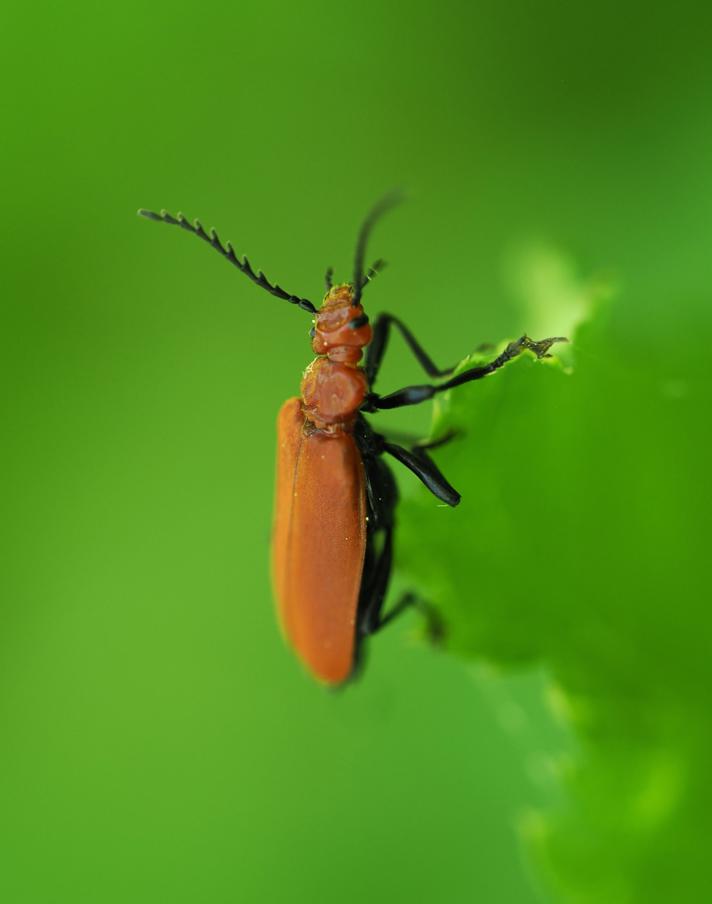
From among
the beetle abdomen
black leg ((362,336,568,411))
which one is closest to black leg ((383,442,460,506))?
black leg ((362,336,568,411))

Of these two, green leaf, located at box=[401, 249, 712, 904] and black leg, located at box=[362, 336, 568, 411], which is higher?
black leg, located at box=[362, 336, 568, 411]

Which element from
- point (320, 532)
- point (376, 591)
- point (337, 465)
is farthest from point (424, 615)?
point (337, 465)

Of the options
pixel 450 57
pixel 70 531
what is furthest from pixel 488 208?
pixel 70 531

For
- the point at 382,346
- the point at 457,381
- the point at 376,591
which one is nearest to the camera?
the point at 457,381

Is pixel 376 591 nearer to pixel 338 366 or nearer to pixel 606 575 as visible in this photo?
pixel 338 366

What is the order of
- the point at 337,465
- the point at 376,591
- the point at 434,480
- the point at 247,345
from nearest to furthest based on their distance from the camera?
the point at 434,480 → the point at 337,465 → the point at 376,591 → the point at 247,345

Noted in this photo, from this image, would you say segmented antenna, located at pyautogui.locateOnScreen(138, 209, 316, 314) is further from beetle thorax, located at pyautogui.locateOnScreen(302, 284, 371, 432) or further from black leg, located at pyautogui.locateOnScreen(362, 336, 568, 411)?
black leg, located at pyautogui.locateOnScreen(362, 336, 568, 411)

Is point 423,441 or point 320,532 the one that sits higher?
point 423,441

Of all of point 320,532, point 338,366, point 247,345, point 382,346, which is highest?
point 247,345
